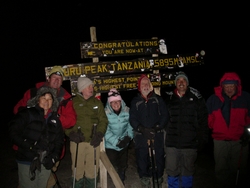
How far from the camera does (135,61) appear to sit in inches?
195

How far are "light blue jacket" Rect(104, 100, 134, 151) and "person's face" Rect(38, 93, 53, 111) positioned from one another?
51.6 inches

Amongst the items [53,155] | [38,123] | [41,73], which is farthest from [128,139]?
[41,73]

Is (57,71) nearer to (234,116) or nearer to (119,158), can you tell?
(119,158)

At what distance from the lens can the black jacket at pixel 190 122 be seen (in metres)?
4.04

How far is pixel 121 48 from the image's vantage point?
490cm

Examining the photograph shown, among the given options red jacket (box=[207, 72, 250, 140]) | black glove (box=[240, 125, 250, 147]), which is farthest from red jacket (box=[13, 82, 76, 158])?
black glove (box=[240, 125, 250, 147])

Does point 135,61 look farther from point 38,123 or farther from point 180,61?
point 38,123

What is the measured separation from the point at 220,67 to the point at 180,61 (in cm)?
3068

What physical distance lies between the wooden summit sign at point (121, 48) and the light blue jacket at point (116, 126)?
1.33 metres

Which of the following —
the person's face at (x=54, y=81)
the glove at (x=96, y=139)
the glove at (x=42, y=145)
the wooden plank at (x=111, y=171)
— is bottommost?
the wooden plank at (x=111, y=171)

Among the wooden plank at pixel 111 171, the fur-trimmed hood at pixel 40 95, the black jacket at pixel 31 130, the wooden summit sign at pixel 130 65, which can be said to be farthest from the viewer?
the wooden summit sign at pixel 130 65

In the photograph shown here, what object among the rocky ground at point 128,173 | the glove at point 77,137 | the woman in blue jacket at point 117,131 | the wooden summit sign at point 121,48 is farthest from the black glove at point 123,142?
the wooden summit sign at point 121,48

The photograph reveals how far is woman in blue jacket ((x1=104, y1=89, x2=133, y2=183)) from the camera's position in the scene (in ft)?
14.1

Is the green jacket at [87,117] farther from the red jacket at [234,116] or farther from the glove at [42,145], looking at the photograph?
the red jacket at [234,116]
